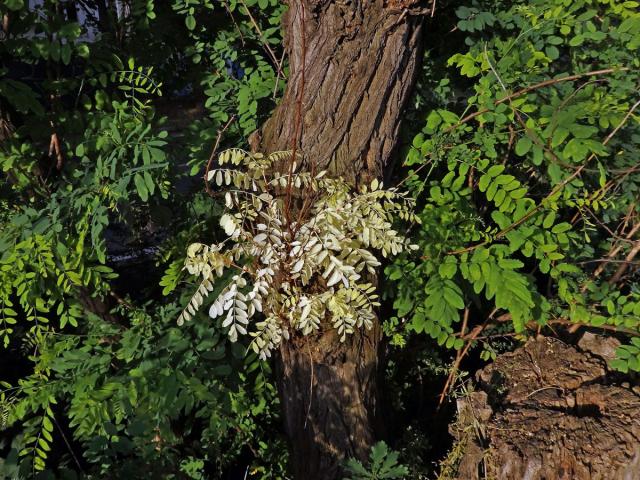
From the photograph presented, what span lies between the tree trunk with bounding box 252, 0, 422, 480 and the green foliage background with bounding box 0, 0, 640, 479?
25 cm

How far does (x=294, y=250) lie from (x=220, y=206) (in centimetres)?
105

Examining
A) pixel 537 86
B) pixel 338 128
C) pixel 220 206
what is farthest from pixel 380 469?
pixel 537 86

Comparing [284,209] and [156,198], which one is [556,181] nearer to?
[284,209]

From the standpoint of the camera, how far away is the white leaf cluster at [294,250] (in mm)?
2314

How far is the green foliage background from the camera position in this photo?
8.57ft

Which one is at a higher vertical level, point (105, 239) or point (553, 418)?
point (105, 239)

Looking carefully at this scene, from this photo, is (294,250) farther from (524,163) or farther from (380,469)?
(524,163)

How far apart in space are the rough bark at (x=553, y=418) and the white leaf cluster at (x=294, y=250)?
2.40 feet

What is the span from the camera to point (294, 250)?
93.0 inches

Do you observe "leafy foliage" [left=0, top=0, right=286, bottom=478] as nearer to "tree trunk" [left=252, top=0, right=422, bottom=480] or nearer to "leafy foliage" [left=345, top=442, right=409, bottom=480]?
"tree trunk" [left=252, top=0, right=422, bottom=480]

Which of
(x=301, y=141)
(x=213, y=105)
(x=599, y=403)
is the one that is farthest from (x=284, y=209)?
(x=599, y=403)

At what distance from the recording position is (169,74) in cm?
361

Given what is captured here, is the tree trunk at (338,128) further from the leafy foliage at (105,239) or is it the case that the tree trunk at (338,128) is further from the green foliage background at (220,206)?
the leafy foliage at (105,239)

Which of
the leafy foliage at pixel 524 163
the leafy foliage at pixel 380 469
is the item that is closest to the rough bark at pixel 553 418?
the leafy foliage at pixel 524 163
